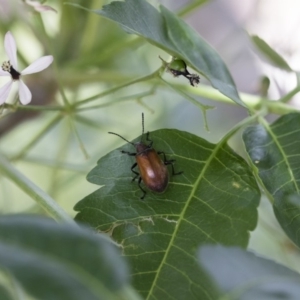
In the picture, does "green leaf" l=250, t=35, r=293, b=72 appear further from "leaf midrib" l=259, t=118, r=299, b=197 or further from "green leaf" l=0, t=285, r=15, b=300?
"green leaf" l=0, t=285, r=15, b=300

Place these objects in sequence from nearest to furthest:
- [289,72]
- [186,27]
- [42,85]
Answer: [186,27]
[289,72]
[42,85]

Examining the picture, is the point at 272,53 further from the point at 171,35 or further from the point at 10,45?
the point at 10,45

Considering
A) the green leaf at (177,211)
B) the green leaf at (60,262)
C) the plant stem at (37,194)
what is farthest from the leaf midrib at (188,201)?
the green leaf at (60,262)

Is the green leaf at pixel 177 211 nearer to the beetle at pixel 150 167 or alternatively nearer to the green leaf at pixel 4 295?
the beetle at pixel 150 167

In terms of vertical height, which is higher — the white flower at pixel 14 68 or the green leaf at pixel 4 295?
the white flower at pixel 14 68

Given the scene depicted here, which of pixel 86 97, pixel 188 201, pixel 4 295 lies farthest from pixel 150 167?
pixel 86 97

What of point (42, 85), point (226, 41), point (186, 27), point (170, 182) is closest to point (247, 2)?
point (226, 41)

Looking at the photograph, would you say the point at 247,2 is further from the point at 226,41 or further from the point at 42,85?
the point at 42,85
